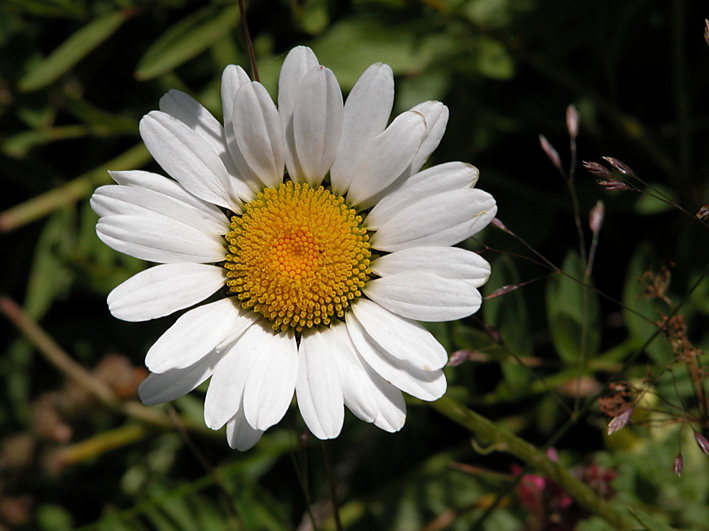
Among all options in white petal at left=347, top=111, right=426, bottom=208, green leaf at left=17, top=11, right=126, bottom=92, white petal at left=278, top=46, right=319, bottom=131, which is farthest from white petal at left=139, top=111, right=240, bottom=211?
green leaf at left=17, top=11, right=126, bottom=92

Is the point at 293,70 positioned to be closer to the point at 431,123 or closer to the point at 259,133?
the point at 259,133

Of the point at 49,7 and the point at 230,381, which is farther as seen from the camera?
the point at 49,7

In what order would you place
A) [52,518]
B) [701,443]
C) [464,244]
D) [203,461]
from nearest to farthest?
1. [701,443]
2. [203,461]
3. [464,244]
4. [52,518]

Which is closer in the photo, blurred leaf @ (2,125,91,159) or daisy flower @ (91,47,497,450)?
daisy flower @ (91,47,497,450)

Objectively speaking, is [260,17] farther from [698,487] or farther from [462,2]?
[698,487]

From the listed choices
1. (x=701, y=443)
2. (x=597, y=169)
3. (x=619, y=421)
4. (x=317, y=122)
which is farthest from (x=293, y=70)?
(x=701, y=443)

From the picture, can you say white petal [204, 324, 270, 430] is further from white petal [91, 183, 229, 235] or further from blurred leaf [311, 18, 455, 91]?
blurred leaf [311, 18, 455, 91]

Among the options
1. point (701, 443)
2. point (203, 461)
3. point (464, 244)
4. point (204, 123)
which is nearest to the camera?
point (701, 443)
